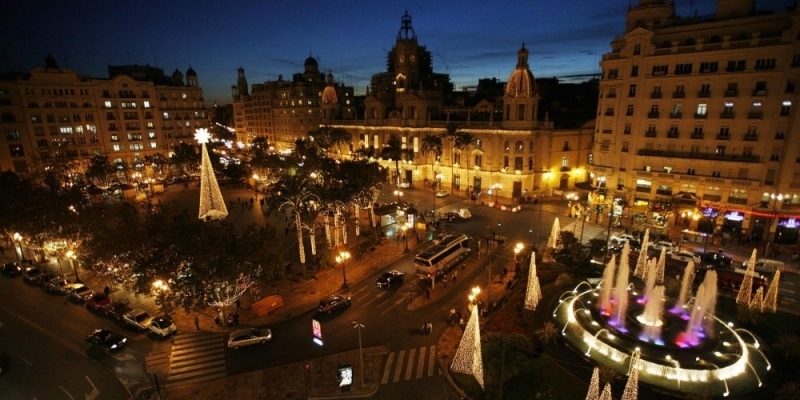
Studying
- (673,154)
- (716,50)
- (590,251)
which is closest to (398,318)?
(590,251)

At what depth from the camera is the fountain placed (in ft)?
84.6

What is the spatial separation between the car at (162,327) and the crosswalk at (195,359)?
2.57 ft

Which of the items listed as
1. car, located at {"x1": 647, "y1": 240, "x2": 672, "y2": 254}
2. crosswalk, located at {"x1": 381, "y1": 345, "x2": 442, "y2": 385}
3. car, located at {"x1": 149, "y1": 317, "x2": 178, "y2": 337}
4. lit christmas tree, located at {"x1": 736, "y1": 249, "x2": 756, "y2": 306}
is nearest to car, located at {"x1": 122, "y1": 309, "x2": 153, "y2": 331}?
car, located at {"x1": 149, "y1": 317, "x2": 178, "y2": 337}

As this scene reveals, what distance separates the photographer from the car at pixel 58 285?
1615 inches

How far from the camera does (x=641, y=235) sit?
175 feet

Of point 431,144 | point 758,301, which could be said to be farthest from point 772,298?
point 431,144

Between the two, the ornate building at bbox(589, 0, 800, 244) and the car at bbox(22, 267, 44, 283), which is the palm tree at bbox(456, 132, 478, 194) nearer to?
the ornate building at bbox(589, 0, 800, 244)

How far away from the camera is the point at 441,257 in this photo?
43.7 m

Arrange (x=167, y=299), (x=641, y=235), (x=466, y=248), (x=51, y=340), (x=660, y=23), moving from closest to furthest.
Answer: (x=167, y=299), (x=51, y=340), (x=466, y=248), (x=641, y=235), (x=660, y=23)

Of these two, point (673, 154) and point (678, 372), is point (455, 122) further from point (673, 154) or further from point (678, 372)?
point (678, 372)

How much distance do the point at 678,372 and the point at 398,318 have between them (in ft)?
66.0

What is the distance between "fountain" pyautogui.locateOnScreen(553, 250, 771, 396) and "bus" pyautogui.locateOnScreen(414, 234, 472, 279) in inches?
487

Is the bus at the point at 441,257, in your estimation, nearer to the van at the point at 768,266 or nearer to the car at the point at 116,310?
the car at the point at 116,310

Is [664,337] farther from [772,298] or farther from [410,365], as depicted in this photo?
[410,365]
